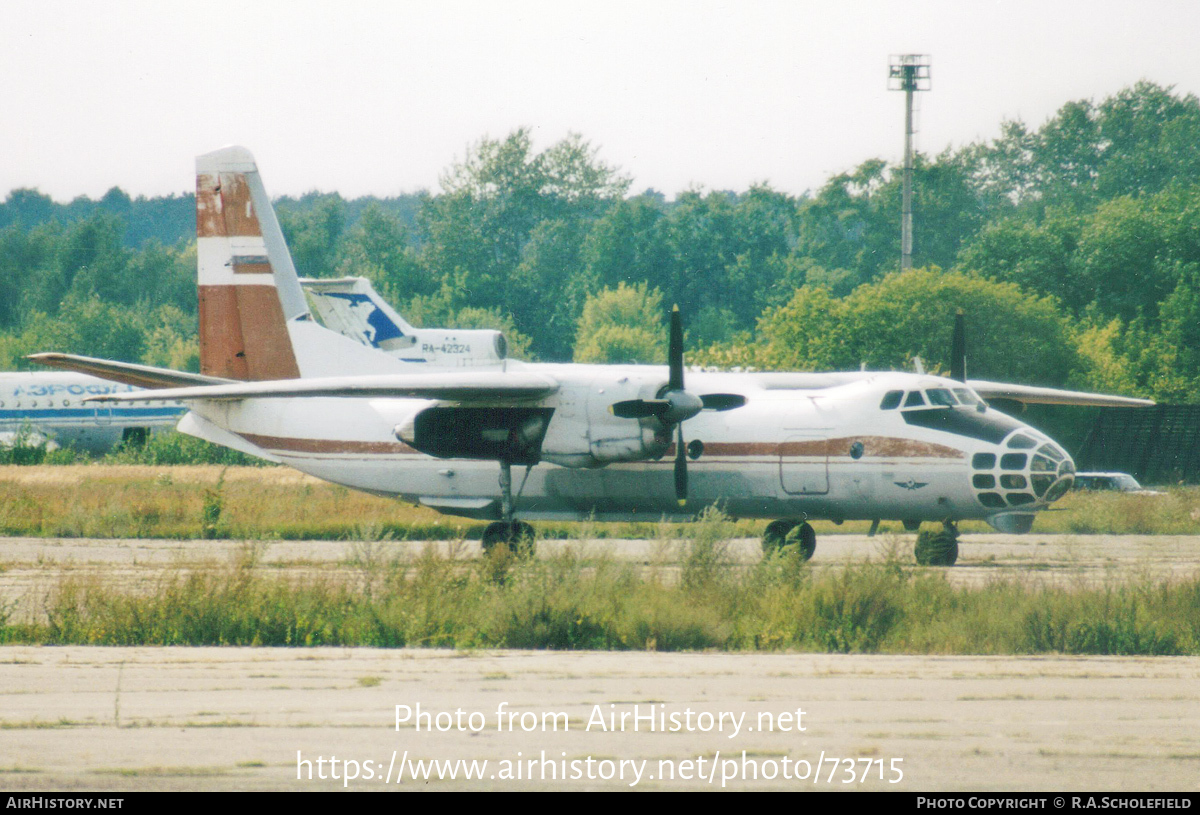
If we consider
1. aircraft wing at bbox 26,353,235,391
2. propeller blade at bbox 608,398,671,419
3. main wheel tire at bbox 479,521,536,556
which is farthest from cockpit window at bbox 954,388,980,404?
aircraft wing at bbox 26,353,235,391

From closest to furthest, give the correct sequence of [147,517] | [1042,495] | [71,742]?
[71,742], [1042,495], [147,517]

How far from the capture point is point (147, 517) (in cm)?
2620

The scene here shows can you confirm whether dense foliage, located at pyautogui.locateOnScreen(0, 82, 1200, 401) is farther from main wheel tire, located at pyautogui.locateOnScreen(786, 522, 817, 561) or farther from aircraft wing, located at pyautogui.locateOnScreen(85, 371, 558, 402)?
aircraft wing, located at pyautogui.locateOnScreen(85, 371, 558, 402)

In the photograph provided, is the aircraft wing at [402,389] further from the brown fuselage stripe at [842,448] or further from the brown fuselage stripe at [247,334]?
the brown fuselage stripe at [247,334]

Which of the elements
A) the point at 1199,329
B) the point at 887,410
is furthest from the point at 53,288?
the point at 887,410

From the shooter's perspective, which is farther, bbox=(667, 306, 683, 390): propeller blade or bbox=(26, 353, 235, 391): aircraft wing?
bbox=(26, 353, 235, 391): aircraft wing

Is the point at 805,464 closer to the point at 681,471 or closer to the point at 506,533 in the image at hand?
the point at 681,471

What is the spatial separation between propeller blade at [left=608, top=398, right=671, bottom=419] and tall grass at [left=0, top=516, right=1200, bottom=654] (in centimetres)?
444

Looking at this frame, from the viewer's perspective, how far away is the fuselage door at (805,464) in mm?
18703

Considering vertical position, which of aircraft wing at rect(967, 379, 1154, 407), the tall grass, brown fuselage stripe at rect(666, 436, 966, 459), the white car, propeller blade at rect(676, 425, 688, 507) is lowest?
the white car

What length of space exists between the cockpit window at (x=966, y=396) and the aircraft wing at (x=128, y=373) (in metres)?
12.7

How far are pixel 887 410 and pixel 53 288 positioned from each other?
92.3 m

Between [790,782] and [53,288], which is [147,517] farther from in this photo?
[53,288]

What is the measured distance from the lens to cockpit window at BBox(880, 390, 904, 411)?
1864 cm
